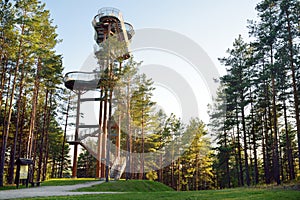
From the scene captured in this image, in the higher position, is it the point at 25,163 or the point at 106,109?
the point at 106,109

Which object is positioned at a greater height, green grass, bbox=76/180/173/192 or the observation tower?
the observation tower

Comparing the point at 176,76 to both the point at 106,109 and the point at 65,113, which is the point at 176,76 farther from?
the point at 65,113

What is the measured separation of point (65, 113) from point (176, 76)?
14.3 metres

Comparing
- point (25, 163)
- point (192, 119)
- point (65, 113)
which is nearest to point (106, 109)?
point (25, 163)

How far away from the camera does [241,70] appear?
2297 cm

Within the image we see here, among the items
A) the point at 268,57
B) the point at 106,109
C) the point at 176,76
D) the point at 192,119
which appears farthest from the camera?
the point at 192,119

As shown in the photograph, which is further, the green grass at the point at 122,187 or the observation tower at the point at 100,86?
the observation tower at the point at 100,86

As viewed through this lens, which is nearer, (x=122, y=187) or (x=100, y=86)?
(x=122, y=187)

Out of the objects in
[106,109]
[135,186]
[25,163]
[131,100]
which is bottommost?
[135,186]

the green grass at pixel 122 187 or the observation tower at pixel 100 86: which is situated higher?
the observation tower at pixel 100 86

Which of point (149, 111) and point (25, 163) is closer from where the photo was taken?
point (25, 163)

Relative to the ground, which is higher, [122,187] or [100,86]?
[100,86]

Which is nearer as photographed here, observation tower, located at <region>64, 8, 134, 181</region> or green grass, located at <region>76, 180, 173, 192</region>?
green grass, located at <region>76, 180, 173, 192</region>

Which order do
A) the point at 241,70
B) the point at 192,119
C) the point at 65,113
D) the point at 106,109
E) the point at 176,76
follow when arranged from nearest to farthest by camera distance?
the point at 106,109 < the point at 241,70 < the point at 176,76 < the point at 65,113 < the point at 192,119
